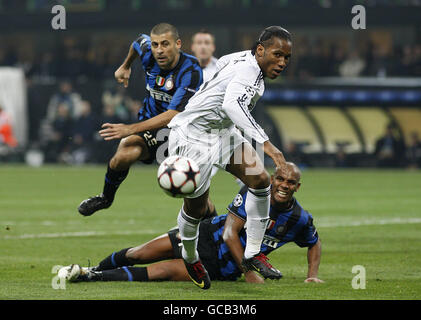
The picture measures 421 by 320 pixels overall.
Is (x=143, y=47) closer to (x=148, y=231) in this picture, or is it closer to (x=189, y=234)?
(x=189, y=234)

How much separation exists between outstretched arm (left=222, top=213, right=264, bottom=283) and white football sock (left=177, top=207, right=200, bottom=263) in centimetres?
39

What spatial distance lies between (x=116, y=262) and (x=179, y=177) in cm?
158

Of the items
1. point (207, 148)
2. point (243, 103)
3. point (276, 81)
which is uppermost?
point (243, 103)

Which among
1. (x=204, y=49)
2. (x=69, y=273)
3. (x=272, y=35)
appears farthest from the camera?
(x=204, y=49)

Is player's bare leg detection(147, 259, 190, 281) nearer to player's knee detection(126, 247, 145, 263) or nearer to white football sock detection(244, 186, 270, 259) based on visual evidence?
player's knee detection(126, 247, 145, 263)

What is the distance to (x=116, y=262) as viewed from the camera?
9.32 metres

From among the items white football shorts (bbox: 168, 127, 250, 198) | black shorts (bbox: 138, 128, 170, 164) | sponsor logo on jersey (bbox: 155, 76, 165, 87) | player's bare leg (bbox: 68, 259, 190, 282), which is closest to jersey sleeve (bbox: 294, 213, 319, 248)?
white football shorts (bbox: 168, 127, 250, 198)

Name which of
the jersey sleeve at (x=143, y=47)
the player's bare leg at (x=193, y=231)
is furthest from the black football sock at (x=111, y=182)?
the player's bare leg at (x=193, y=231)

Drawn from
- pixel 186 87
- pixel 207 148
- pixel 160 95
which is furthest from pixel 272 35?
pixel 160 95

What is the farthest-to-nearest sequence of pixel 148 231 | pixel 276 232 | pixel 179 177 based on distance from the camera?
pixel 148 231, pixel 276 232, pixel 179 177

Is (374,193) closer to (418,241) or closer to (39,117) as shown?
(418,241)

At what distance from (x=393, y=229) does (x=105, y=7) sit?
28191 mm

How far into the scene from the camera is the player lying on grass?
29.8 feet

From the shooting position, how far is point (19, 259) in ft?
35.6
